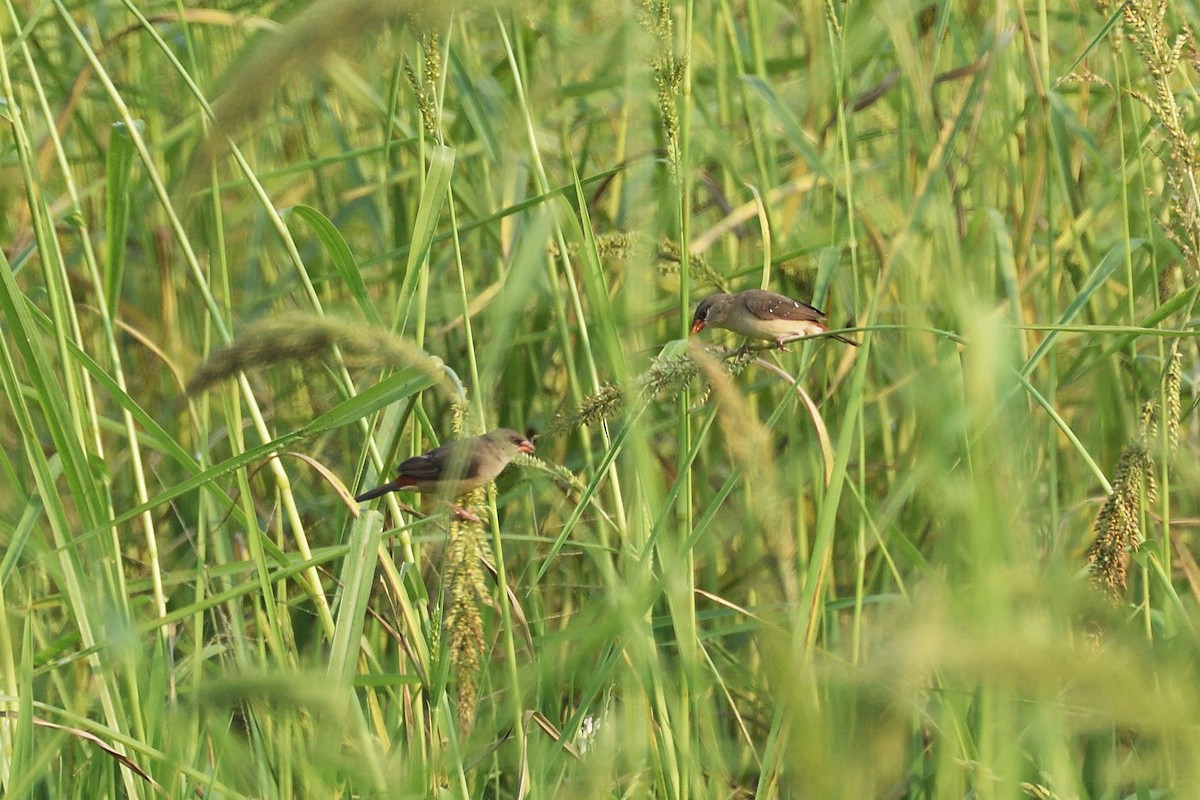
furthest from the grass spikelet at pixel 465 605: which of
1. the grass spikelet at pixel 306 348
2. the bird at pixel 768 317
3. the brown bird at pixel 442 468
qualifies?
the bird at pixel 768 317

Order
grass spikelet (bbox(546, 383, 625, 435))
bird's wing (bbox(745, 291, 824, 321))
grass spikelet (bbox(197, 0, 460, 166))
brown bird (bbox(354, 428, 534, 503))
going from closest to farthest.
→ grass spikelet (bbox(197, 0, 460, 166)) → grass spikelet (bbox(546, 383, 625, 435)) → brown bird (bbox(354, 428, 534, 503)) → bird's wing (bbox(745, 291, 824, 321))

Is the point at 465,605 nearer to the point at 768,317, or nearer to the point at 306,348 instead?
the point at 306,348

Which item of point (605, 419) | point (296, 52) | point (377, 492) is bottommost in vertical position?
point (377, 492)

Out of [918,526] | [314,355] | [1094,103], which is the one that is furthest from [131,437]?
[1094,103]

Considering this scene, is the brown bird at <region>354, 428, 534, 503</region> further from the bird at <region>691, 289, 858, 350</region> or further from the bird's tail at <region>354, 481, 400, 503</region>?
the bird at <region>691, 289, 858, 350</region>

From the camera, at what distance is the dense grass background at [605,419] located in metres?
1.73

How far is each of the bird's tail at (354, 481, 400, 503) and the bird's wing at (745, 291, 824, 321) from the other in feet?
3.53

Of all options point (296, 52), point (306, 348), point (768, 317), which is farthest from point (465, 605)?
point (768, 317)

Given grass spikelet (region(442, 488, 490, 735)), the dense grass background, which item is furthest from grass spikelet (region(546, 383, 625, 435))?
grass spikelet (region(442, 488, 490, 735))

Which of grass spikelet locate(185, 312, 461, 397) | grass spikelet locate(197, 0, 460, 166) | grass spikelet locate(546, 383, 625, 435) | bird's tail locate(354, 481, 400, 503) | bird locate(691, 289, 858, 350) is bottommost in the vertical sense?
bird's tail locate(354, 481, 400, 503)

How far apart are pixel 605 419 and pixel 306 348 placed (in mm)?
484

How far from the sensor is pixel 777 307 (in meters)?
3.36

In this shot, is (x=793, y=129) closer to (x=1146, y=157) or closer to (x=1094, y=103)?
(x=1146, y=157)

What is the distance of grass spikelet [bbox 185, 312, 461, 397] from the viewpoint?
1637mm
